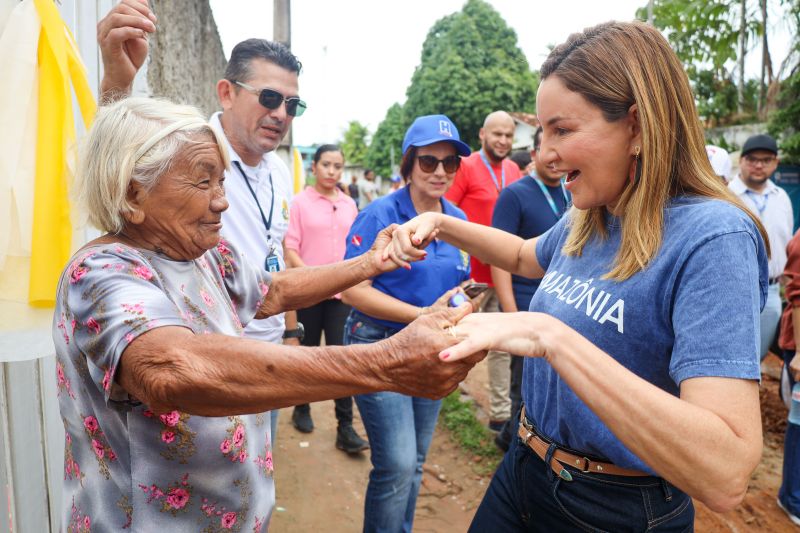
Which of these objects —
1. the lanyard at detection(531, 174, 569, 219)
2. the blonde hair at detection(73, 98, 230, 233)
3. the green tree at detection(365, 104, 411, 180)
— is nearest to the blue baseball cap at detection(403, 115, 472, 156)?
the lanyard at detection(531, 174, 569, 219)

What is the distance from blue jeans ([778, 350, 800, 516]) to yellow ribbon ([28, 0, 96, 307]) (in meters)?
4.51

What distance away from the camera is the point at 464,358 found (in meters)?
1.39

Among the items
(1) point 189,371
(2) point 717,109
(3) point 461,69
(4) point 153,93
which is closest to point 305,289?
(1) point 189,371

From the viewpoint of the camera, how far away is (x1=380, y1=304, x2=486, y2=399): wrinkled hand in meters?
1.38

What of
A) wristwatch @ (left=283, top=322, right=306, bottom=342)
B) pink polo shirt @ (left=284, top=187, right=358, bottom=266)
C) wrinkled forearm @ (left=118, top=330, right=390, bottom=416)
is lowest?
wristwatch @ (left=283, top=322, right=306, bottom=342)

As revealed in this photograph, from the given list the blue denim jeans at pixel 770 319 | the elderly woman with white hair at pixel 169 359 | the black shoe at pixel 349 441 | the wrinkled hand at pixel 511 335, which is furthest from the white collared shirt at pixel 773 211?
the elderly woman with white hair at pixel 169 359

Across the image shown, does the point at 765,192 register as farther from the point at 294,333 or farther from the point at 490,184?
the point at 294,333

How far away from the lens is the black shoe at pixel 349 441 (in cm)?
484

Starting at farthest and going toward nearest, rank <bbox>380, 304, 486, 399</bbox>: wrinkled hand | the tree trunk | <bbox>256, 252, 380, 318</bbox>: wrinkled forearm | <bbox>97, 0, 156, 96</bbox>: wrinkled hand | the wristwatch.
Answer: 1. the tree trunk
2. the wristwatch
3. <bbox>256, 252, 380, 318</bbox>: wrinkled forearm
4. <bbox>97, 0, 156, 96</bbox>: wrinkled hand
5. <bbox>380, 304, 486, 399</bbox>: wrinkled hand

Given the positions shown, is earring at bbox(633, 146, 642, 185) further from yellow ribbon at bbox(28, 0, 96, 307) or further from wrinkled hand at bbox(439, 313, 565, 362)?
yellow ribbon at bbox(28, 0, 96, 307)

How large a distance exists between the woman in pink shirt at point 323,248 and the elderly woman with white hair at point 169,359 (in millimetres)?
3046

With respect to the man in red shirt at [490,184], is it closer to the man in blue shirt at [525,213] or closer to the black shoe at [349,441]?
the man in blue shirt at [525,213]

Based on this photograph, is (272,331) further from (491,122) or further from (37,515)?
(491,122)

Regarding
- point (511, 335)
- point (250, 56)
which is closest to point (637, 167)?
point (511, 335)
